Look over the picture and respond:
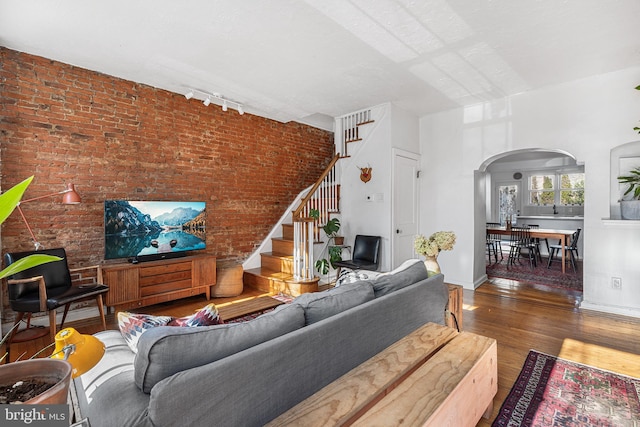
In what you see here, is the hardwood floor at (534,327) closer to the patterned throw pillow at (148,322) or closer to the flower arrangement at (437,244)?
the flower arrangement at (437,244)

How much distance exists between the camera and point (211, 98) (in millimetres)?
4668

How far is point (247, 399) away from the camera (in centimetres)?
124

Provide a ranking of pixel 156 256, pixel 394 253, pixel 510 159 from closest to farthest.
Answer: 1. pixel 156 256
2. pixel 394 253
3. pixel 510 159

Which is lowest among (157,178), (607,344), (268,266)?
(607,344)

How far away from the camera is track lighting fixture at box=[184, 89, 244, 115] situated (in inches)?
171

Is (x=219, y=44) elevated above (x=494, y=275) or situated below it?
above

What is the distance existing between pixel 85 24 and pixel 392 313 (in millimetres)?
3575

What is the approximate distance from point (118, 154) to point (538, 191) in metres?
9.84

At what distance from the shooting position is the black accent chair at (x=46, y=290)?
2.87 meters

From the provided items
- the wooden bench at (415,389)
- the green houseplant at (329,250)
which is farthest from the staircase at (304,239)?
the wooden bench at (415,389)

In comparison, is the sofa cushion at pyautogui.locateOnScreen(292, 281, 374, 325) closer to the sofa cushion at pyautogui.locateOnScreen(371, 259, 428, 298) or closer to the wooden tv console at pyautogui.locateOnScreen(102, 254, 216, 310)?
the sofa cushion at pyautogui.locateOnScreen(371, 259, 428, 298)

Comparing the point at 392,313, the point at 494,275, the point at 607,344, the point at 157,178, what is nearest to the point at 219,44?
the point at 157,178

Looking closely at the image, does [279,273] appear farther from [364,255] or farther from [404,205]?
[404,205]

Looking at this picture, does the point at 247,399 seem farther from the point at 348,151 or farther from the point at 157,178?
the point at 348,151
